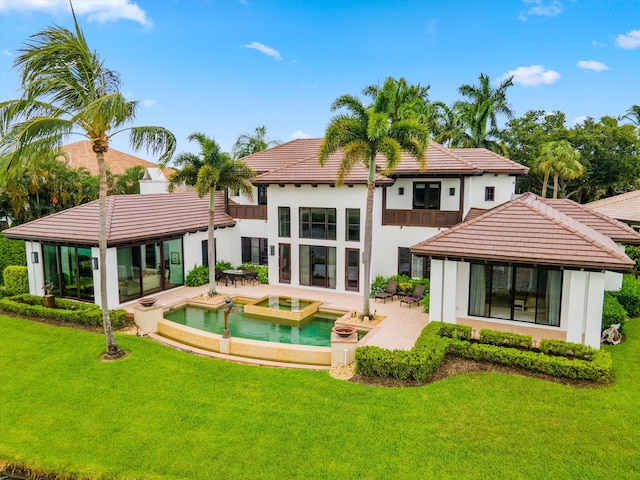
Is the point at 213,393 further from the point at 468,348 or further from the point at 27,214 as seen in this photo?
the point at 27,214

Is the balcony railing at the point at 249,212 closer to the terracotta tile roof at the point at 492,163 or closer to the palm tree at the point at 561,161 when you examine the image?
the terracotta tile roof at the point at 492,163

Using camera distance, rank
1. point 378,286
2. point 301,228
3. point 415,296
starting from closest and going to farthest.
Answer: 1. point 415,296
2. point 378,286
3. point 301,228

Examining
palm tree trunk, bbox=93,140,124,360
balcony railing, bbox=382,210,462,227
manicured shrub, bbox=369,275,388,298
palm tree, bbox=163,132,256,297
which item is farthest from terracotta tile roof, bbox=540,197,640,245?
palm tree trunk, bbox=93,140,124,360

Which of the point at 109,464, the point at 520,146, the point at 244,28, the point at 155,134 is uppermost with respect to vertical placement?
the point at 244,28

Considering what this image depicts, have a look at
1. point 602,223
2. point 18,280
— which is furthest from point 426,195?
point 18,280

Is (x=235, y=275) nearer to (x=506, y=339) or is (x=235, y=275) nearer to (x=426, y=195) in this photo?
(x=426, y=195)

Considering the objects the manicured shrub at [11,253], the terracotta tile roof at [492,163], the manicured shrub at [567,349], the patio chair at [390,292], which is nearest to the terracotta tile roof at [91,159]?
the manicured shrub at [11,253]

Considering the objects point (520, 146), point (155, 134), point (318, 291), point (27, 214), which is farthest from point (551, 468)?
point (520, 146)

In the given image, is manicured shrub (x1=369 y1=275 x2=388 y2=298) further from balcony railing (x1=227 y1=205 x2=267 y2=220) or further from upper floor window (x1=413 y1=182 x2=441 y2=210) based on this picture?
balcony railing (x1=227 y1=205 x2=267 y2=220)
